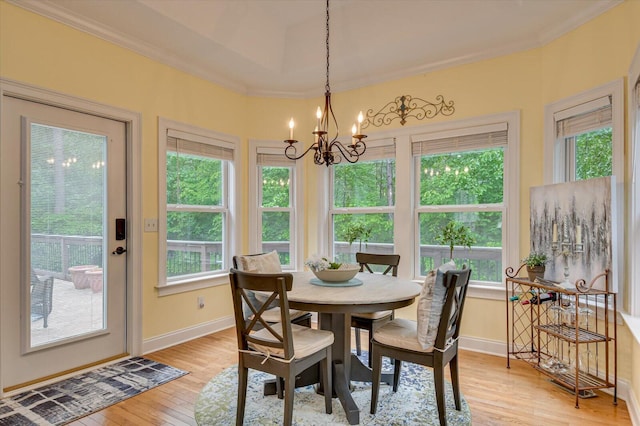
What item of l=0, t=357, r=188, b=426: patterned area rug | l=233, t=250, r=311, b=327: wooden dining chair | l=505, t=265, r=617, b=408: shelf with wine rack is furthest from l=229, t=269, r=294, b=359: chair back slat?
l=505, t=265, r=617, b=408: shelf with wine rack

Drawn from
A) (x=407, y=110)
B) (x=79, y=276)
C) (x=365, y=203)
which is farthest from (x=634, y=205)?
(x=79, y=276)

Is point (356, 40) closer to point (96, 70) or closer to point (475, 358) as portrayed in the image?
point (96, 70)

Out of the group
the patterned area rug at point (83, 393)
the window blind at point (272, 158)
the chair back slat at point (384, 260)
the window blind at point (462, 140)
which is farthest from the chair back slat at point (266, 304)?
the window blind at point (272, 158)

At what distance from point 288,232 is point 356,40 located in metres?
2.32

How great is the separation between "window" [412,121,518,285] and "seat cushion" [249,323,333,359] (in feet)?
6.33

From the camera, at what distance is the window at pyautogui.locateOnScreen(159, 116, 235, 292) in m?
3.70

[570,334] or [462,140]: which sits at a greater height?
[462,140]

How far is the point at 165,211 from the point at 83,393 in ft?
5.36

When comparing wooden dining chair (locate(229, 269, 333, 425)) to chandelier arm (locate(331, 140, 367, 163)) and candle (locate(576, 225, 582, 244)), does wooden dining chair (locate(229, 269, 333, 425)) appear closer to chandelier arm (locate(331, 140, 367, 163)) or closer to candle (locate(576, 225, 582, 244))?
chandelier arm (locate(331, 140, 367, 163))

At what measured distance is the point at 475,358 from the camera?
338cm

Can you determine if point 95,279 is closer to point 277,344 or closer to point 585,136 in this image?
point 277,344

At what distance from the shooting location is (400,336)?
7.57ft

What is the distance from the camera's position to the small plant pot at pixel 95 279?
312 centimetres

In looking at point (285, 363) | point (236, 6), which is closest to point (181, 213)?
point (236, 6)
